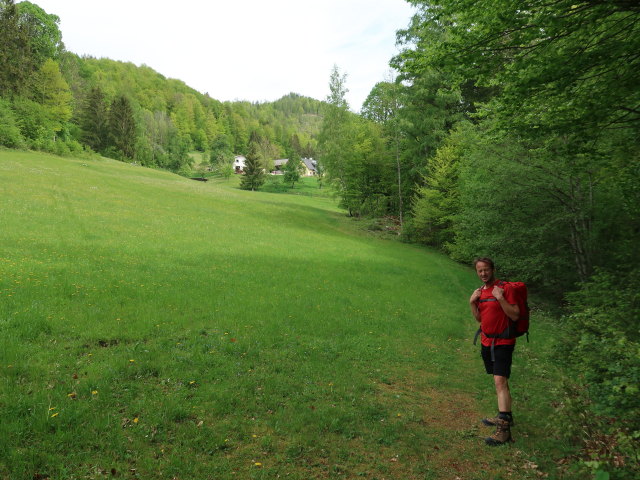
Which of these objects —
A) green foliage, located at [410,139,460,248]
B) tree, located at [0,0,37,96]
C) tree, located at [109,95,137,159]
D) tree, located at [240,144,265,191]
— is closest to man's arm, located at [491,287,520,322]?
green foliage, located at [410,139,460,248]

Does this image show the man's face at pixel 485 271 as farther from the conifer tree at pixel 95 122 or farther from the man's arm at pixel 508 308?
the conifer tree at pixel 95 122

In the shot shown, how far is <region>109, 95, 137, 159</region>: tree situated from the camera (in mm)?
71688

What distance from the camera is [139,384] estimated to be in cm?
623

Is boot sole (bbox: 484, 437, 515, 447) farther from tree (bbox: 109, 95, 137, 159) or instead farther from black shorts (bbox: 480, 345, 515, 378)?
tree (bbox: 109, 95, 137, 159)

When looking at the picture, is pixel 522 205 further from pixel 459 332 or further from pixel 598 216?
pixel 459 332

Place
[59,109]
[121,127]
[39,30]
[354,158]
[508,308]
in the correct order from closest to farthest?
[508,308] < [354,158] < [59,109] < [39,30] < [121,127]

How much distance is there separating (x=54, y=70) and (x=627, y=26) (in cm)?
7127

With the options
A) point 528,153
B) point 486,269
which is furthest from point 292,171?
point 486,269

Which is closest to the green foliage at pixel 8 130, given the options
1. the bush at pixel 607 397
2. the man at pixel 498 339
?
the man at pixel 498 339

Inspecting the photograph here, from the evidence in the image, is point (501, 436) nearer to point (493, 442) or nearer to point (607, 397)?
point (493, 442)

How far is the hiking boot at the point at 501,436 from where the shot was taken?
18.7ft

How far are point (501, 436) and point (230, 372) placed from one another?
16.0ft

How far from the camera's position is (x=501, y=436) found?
5762 millimetres

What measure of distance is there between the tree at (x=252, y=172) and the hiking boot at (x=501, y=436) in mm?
72963
